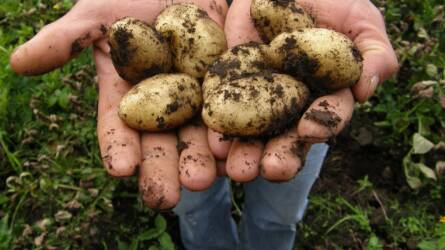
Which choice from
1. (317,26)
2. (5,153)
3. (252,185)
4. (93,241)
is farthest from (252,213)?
(5,153)

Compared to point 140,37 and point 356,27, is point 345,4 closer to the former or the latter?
point 356,27

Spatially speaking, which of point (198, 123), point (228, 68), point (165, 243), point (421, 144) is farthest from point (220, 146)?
point (421, 144)

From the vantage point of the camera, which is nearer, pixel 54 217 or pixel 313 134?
pixel 313 134

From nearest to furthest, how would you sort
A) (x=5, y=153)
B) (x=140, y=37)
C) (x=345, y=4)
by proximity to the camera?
1. (x=140, y=37)
2. (x=345, y=4)
3. (x=5, y=153)

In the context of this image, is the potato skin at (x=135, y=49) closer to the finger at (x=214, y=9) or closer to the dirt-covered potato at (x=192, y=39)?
the dirt-covered potato at (x=192, y=39)

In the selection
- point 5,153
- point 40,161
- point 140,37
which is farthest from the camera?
point 5,153

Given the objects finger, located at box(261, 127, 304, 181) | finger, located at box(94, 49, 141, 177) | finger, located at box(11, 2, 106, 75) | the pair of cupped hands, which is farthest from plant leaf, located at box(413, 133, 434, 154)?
finger, located at box(11, 2, 106, 75)
